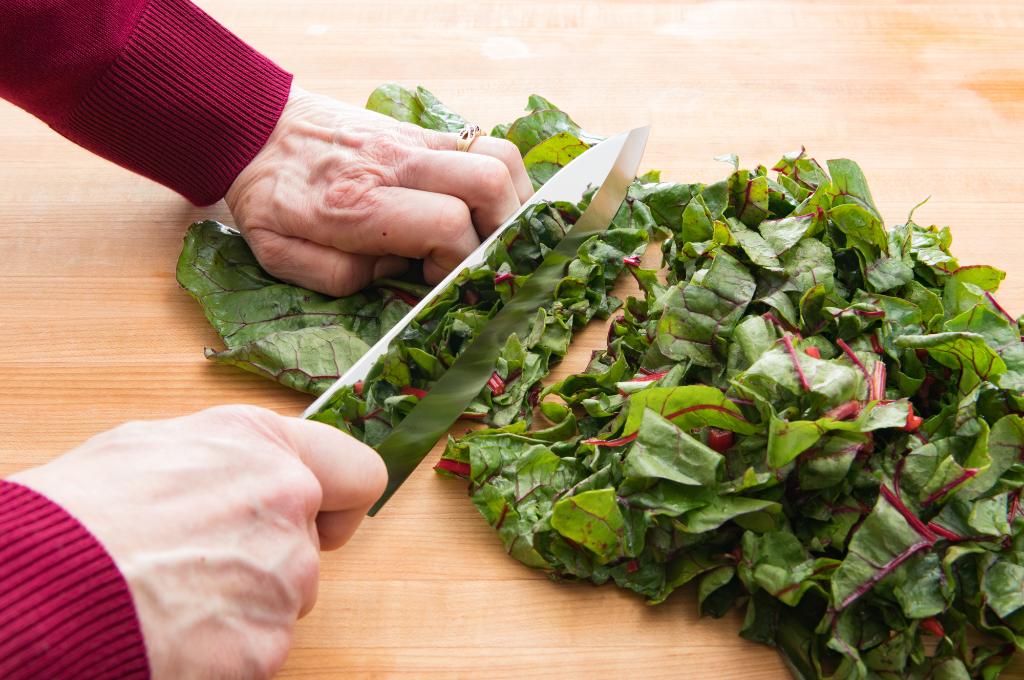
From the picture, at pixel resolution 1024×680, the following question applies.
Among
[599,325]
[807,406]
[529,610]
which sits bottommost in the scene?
[529,610]

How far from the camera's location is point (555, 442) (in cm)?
106

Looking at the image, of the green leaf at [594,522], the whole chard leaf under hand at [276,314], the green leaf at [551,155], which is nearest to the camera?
the green leaf at [594,522]

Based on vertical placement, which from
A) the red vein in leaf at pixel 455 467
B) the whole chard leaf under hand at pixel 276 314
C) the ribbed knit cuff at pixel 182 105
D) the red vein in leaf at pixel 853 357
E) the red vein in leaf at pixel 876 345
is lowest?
the red vein in leaf at pixel 455 467

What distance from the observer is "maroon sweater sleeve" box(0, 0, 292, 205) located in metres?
1.20

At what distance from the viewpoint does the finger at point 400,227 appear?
1232 mm

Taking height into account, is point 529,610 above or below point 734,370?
below

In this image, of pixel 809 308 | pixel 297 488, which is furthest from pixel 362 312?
pixel 809 308

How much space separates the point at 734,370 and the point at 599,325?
0.27 m

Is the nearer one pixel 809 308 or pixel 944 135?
pixel 809 308

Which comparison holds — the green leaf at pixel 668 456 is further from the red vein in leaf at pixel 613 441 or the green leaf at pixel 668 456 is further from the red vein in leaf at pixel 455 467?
the red vein in leaf at pixel 455 467

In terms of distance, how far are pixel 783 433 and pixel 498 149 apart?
0.65 metres

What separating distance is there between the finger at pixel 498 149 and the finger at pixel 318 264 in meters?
0.19

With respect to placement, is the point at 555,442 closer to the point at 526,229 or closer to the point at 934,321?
the point at 526,229

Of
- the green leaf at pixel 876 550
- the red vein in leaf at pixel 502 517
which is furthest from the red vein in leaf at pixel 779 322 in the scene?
the red vein in leaf at pixel 502 517
